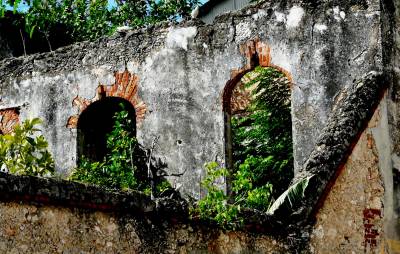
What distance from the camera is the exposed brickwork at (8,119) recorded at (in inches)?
477

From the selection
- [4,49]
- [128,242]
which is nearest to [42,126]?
[128,242]

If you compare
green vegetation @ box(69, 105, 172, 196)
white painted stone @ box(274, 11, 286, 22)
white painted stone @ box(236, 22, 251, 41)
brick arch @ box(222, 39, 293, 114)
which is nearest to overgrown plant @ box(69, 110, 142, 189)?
green vegetation @ box(69, 105, 172, 196)

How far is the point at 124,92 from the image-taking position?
11.2m

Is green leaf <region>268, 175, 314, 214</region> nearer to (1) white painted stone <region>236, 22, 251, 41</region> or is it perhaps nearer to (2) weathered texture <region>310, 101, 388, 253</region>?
(2) weathered texture <region>310, 101, 388, 253</region>

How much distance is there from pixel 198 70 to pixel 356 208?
10.6 ft

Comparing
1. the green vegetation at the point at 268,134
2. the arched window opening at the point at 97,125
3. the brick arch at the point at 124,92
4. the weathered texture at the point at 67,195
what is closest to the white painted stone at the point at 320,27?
the brick arch at the point at 124,92

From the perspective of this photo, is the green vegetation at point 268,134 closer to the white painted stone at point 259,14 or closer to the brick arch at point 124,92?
the brick arch at point 124,92

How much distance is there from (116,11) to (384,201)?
13151 millimetres

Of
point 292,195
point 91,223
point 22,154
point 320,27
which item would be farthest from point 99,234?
point 320,27

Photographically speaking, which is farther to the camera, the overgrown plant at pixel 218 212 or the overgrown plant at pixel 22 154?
the overgrown plant at pixel 22 154

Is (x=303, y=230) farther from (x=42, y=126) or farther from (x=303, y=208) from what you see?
(x=42, y=126)

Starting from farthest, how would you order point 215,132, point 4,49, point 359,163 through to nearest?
point 4,49 < point 215,132 < point 359,163

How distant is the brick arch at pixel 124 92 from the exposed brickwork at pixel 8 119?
Answer: 1.22m

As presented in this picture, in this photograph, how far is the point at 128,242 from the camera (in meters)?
6.07
